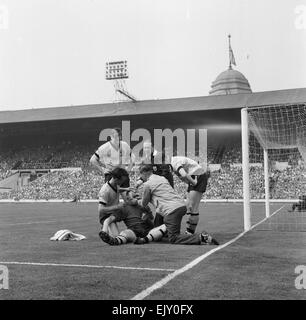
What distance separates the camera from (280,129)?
17.4 m

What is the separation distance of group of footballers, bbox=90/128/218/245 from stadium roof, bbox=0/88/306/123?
92.7 feet

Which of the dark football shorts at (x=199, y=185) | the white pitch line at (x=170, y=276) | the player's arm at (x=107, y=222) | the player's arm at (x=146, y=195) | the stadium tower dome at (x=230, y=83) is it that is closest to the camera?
the white pitch line at (x=170, y=276)

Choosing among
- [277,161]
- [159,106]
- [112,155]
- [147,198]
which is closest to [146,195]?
[147,198]

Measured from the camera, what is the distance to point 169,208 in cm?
728

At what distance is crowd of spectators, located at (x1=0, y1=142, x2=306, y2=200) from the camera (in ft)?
106

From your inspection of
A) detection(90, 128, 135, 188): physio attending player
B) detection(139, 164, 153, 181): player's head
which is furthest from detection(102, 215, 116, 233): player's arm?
detection(90, 128, 135, 188): physio attending player

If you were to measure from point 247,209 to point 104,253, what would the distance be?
191 inches

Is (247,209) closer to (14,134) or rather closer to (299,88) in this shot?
(299,88)

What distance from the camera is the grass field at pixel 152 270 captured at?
396 centimetres

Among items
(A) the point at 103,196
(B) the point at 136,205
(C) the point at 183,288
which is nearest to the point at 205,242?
(B) the point at 136,205

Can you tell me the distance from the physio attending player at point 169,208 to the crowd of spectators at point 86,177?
24.1 m

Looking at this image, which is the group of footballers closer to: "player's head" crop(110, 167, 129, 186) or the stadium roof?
"player's head" crop(110, 167, 129, 186)

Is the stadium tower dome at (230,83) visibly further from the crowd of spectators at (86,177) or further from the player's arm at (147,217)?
the player's arm at (147,217)

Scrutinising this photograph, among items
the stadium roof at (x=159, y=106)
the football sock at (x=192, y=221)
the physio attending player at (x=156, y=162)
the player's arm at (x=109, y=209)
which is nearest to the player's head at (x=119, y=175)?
the physio attending player at (x=156, y=162)
